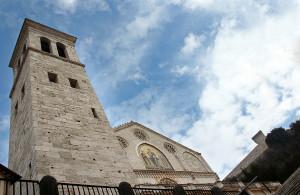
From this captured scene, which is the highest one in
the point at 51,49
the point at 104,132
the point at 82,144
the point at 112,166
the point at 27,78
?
the point at 51,49

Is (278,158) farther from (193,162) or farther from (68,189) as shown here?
(68,189)

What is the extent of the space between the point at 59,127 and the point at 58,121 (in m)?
0.38

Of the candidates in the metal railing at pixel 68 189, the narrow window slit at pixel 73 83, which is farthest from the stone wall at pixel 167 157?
the metal railing at pixel 68 189

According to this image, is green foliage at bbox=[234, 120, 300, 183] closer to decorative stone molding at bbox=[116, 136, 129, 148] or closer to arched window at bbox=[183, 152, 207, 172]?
arched window at bbox=[183, 152, 207, 172]

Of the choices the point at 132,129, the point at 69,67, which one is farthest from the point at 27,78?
the point at 132,129

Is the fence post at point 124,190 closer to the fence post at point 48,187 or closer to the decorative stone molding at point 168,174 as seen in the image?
Answer: the fence post at point 48,187

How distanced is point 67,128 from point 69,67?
18.5 ft

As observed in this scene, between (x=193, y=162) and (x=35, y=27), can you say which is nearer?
(x=35, y=27)

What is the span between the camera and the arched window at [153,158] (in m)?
25.0

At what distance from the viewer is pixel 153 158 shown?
85.0 feet

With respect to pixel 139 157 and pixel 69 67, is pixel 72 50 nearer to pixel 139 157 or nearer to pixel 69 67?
pixel 69 67

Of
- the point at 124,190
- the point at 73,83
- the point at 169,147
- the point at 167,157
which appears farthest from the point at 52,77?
the point at 169,147

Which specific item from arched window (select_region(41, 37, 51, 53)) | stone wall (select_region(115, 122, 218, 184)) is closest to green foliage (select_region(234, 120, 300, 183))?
stone wall (select_region(115, 122, 218, 184))

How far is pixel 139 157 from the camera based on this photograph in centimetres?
2466
